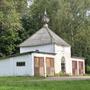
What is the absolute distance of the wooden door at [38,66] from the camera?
5461cm

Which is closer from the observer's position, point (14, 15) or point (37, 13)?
point (14, 15)

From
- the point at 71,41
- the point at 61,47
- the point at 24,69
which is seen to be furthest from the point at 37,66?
the point at 71,41

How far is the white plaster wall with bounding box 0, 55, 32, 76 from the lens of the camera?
54.1m

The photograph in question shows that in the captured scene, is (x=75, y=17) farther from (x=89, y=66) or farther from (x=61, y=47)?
(x=61, y=47)

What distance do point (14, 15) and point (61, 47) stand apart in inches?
693

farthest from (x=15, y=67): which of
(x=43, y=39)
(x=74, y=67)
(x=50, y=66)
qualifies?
(x=74, y=67)

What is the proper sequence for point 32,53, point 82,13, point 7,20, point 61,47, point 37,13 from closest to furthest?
point 7,20, point 32,53, point 61,47, point 82,13, point 37,13

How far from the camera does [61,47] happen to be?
2512 inches

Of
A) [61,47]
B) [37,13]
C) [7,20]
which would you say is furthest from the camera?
[37,13]

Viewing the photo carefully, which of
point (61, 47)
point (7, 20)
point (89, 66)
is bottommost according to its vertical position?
point (89, 66)

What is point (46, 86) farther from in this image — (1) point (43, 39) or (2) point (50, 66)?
(1) point (43, 39)

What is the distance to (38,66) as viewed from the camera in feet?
181

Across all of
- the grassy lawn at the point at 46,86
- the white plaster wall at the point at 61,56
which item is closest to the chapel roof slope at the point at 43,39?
the white plaster wall at the point at 61,56

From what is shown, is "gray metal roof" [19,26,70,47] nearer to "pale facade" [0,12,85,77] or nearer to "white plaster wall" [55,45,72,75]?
"pale facade" [0,12,85,77]
